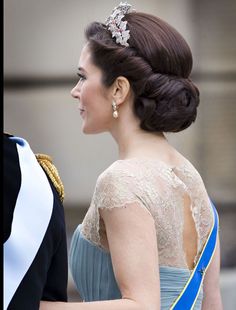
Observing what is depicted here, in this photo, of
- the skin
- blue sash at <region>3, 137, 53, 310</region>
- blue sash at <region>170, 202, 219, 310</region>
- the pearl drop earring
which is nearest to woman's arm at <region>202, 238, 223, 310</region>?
the skin

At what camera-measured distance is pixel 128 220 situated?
2.18 m

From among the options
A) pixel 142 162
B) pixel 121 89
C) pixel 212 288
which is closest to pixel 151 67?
pixel 121 89

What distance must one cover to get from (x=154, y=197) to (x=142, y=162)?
108mm

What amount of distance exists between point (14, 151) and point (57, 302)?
1.11 feet

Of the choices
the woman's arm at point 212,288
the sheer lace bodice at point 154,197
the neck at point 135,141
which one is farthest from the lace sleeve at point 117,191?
the woman's arm at point 212,288

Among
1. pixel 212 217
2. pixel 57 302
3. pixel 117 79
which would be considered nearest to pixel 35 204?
pixel 57 302

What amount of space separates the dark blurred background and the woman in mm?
2056

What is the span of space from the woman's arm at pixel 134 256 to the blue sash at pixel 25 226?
48cm

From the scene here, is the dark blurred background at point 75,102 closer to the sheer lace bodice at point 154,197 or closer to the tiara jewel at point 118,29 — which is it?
the tiara jewel at point 118,29

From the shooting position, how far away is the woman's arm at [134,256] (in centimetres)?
214

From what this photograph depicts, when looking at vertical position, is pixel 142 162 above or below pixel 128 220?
above

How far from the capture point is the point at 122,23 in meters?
2.35

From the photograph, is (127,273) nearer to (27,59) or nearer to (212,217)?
(212,217)

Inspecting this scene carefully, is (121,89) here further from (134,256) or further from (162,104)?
(134,256)
